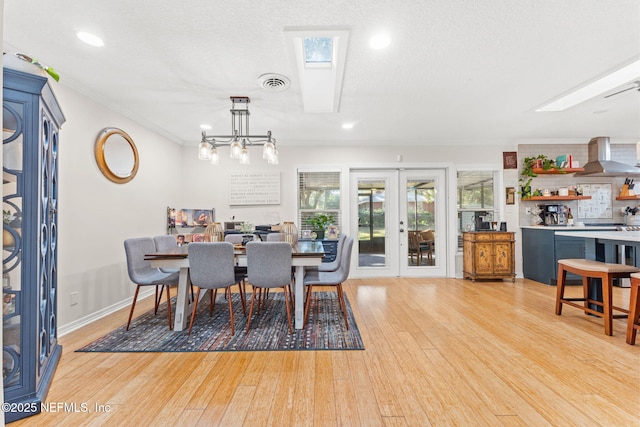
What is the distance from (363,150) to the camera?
520cm

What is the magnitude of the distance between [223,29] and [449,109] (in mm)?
2811

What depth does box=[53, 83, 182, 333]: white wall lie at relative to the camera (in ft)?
9.27

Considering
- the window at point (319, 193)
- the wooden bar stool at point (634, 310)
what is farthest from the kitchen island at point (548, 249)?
the window at point (319, 193)

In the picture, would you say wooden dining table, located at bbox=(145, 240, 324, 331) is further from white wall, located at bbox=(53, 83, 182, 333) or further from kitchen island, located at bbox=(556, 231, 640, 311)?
kitchen island, located at bbox=(556, 231, 640, 311)

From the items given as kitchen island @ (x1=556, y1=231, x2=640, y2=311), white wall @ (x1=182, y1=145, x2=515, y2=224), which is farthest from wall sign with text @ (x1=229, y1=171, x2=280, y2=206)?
kitchen island @ (x1=556, y1=231, x2=640, y2=311)

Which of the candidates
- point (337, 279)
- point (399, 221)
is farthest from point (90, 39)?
point (399, 221)

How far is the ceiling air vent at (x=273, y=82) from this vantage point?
2.77 metres

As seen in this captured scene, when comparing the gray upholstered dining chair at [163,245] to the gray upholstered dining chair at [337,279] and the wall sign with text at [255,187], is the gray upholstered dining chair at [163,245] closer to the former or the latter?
the gray upholstered dining chair at [337,279]

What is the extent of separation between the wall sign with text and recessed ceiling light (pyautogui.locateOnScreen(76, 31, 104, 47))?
293 cm

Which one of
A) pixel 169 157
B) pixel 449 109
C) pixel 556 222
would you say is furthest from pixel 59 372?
pixel 556 222

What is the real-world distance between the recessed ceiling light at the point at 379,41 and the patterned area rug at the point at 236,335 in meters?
2.44

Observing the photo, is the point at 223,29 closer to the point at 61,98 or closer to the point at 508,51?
the point at 61,98

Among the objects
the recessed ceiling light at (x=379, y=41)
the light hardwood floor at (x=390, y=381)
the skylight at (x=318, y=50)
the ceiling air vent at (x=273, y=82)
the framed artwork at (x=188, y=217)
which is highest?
the skylight at (x=318, y=50)

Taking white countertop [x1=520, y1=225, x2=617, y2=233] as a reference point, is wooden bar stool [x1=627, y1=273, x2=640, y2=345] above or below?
below
